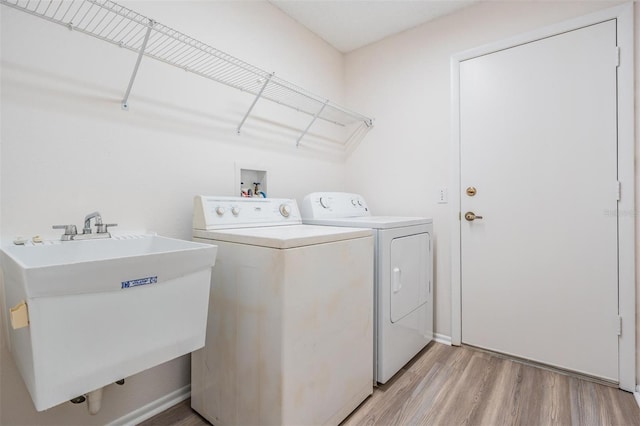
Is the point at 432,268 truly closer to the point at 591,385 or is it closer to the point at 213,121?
the point at 591,385

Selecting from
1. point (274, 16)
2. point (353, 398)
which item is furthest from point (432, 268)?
point (274, 16)

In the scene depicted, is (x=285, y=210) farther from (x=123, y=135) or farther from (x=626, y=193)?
(x=626, y=193)

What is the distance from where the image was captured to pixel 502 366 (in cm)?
192

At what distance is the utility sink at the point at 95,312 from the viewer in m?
0.81

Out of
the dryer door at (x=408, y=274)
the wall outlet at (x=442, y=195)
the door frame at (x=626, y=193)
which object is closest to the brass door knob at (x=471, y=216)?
the wall outlet at (x=442, y=195)

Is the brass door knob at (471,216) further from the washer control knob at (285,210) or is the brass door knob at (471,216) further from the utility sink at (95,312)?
the utility sink at (95,312)

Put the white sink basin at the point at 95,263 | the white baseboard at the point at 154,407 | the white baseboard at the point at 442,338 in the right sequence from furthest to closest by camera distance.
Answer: the white baseboard at the point at 442,338 < the white baseboard at the point at 154,407 < the white sink basin at the point at 95,263

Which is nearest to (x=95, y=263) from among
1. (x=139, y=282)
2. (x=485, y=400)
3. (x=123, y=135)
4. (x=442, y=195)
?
(x=139, y=282)

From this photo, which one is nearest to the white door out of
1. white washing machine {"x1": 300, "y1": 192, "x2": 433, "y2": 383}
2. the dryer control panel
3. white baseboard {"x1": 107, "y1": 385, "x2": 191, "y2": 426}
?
white washing machine {"x1": 300, "y1": 192, "x2": 433, "y2": 383}

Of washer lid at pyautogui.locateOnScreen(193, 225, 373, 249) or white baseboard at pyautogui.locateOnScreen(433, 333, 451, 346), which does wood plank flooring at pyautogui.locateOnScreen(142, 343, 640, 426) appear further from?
washer lid at pyautogui.locateOnScreen(193, 225, 373, 249)

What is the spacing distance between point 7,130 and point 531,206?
2.58 m

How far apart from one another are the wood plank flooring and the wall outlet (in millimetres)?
1070

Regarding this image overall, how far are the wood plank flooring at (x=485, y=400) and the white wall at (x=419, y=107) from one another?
0.49m

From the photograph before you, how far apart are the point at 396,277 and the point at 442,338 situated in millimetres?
865
